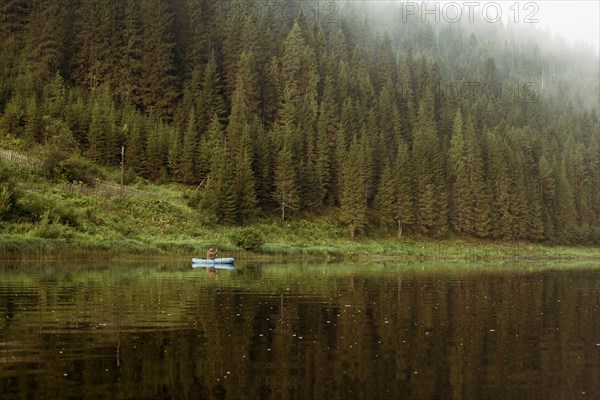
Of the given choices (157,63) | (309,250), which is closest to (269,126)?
(157,63)

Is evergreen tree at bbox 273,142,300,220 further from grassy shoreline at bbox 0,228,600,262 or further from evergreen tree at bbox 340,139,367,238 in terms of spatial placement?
grassy shoreline at bbox 0,228,600,262

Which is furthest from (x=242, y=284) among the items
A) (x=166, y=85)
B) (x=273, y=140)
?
(x=166, y=85)

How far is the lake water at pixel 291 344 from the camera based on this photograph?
42.4 feet

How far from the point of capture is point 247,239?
69.0 metres

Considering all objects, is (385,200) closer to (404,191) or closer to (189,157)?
(404,191)

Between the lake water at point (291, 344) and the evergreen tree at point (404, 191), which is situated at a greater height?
the evergreen tree at point (404, 191)

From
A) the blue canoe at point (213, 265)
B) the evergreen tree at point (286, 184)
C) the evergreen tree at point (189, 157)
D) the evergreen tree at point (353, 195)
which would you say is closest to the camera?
the blue canoe at point (213, 265)


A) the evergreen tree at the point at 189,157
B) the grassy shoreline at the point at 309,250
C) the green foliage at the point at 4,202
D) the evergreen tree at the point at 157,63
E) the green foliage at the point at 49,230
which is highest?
the evergreen tree at the point at 157,63

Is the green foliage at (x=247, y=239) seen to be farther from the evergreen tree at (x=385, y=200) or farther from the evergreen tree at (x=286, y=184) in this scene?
the evergreen tree at (x=385, y=200)

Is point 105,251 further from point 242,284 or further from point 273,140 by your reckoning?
point 273,140

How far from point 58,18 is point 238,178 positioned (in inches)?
2199

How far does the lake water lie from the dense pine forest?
54.6 metres

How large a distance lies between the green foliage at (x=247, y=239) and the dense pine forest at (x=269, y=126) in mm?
12697

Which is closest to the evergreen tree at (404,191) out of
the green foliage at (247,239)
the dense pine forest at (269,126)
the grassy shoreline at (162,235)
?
the dense pine forest at (269,126)
